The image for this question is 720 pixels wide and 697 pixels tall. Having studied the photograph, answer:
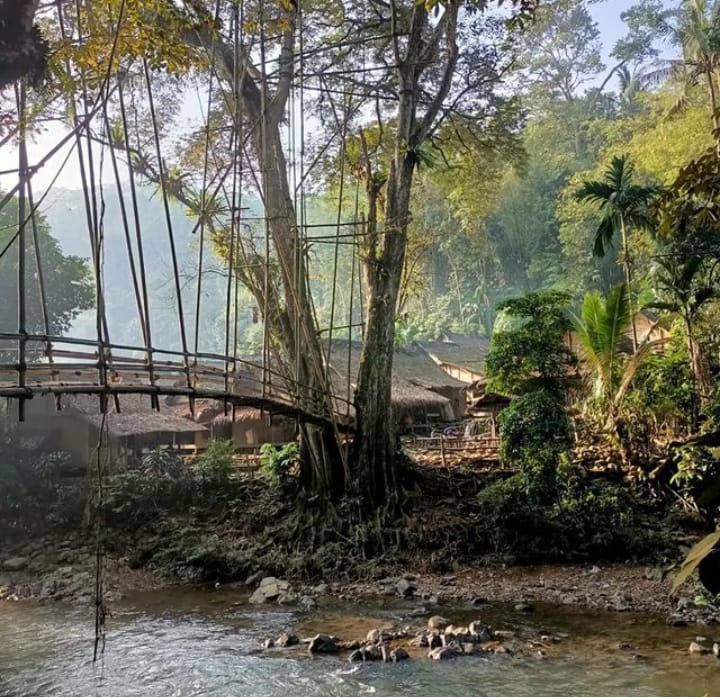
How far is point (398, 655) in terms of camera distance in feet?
14.5

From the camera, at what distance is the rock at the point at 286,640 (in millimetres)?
4789

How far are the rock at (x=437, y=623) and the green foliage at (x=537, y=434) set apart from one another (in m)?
2.22

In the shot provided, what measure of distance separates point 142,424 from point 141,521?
8.42 ft

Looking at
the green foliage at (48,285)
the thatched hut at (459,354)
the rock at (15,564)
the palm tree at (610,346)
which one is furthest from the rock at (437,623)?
the green foliage at (48,285)

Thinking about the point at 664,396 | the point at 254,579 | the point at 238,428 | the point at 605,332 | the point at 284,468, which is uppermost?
the point at 605,332

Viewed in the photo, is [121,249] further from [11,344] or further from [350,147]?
[350,147]

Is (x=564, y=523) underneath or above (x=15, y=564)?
above

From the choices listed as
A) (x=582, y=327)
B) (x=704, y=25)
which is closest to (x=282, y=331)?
(x=582, y=327)

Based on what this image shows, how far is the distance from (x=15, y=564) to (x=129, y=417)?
3465mm

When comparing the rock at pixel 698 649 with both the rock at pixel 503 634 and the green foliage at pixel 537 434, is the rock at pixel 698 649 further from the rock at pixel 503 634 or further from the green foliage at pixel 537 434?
the green foliage at pixel 537 434

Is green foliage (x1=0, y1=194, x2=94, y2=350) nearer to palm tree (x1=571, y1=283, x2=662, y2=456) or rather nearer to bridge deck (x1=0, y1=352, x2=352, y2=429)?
bridge deck (x1=0, y1=352, x2=352, y2=429)

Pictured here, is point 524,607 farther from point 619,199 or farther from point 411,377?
point 411,377

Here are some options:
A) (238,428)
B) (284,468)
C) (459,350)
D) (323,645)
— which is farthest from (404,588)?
(459,350)

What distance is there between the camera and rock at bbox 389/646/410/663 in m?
4.39
